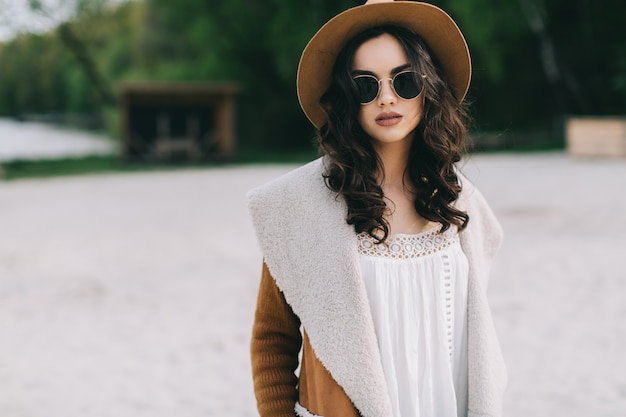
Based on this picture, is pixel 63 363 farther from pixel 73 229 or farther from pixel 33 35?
pixel 33 35

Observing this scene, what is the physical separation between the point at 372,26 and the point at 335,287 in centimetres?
57

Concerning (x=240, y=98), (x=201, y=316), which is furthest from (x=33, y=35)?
(x=201, y=316)

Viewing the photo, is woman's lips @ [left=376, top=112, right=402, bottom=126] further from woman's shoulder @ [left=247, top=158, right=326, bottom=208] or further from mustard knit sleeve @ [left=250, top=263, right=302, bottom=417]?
mustard knit sleeve @ [left=250, top=263, right=302, bottom=417]

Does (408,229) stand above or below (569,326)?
above

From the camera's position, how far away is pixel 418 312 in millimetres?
1614

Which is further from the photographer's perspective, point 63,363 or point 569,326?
point 569,326

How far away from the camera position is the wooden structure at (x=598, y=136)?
1633cm

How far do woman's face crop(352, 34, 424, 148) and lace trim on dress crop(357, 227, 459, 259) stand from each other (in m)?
0.22

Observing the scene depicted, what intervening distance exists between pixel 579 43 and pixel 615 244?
62.4ft

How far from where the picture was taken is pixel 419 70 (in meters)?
1.62

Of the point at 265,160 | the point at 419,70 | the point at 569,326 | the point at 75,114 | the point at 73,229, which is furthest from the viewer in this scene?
the point at 75,114

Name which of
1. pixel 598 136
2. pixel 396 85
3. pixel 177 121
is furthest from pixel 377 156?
pixel 177 121

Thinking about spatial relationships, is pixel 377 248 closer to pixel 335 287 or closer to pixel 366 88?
pixel 335 287

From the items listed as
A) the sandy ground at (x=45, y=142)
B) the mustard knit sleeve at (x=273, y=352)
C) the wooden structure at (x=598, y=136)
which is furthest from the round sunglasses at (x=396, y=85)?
the sandy ground at (x=45, y=142)
